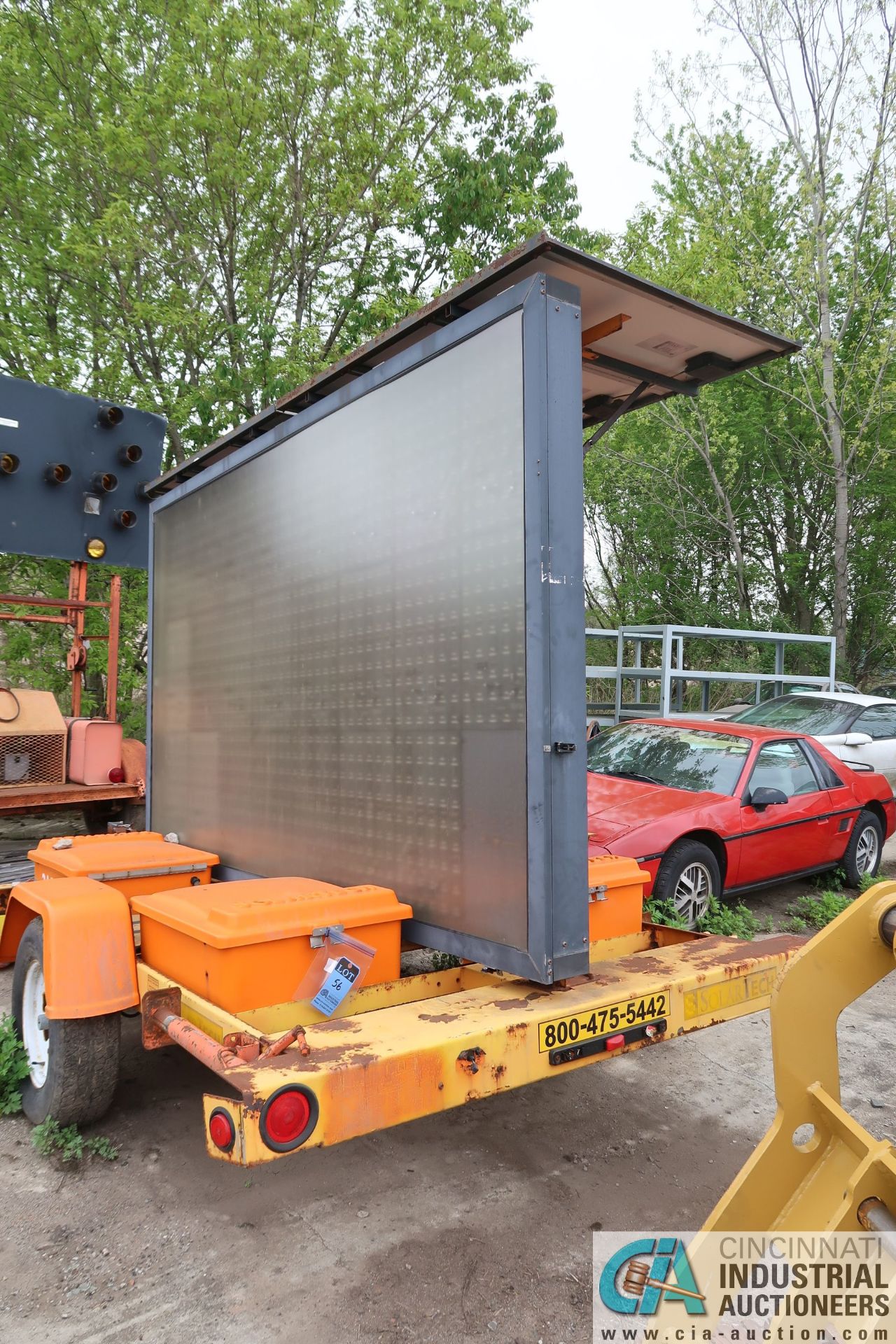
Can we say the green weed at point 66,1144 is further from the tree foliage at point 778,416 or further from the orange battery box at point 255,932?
the tree foliage at point 778,416

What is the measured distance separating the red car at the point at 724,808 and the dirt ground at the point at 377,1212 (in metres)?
1.80

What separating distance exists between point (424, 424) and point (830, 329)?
56.3ft

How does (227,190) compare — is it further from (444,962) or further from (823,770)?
(444,962)

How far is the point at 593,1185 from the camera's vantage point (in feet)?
10.5

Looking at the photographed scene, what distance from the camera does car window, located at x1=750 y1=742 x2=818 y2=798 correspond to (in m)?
6.97

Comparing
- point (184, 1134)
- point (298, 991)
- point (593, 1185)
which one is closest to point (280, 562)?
point (298, 991)

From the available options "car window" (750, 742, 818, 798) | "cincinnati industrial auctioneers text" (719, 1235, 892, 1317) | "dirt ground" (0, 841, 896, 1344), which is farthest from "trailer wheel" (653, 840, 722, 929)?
"cincinnati industrial auctioneers text" (719, 1235, 892, 1317)

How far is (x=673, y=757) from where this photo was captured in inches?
279

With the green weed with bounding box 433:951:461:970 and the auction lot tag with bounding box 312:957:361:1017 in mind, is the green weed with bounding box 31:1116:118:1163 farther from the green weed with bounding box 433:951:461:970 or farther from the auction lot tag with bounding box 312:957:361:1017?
the green weed with bounding box 433:951:461:970

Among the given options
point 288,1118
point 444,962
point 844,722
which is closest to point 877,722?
point 844,722

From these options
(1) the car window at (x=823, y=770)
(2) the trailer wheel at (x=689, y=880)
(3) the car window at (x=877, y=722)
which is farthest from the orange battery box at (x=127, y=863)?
(3) the car window at (x=877, y=722)

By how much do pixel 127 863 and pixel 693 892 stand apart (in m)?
3.76

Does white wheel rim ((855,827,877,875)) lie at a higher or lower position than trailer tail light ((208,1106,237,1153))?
lower

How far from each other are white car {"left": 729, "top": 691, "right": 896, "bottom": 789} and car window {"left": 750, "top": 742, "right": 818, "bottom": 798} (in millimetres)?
2360
